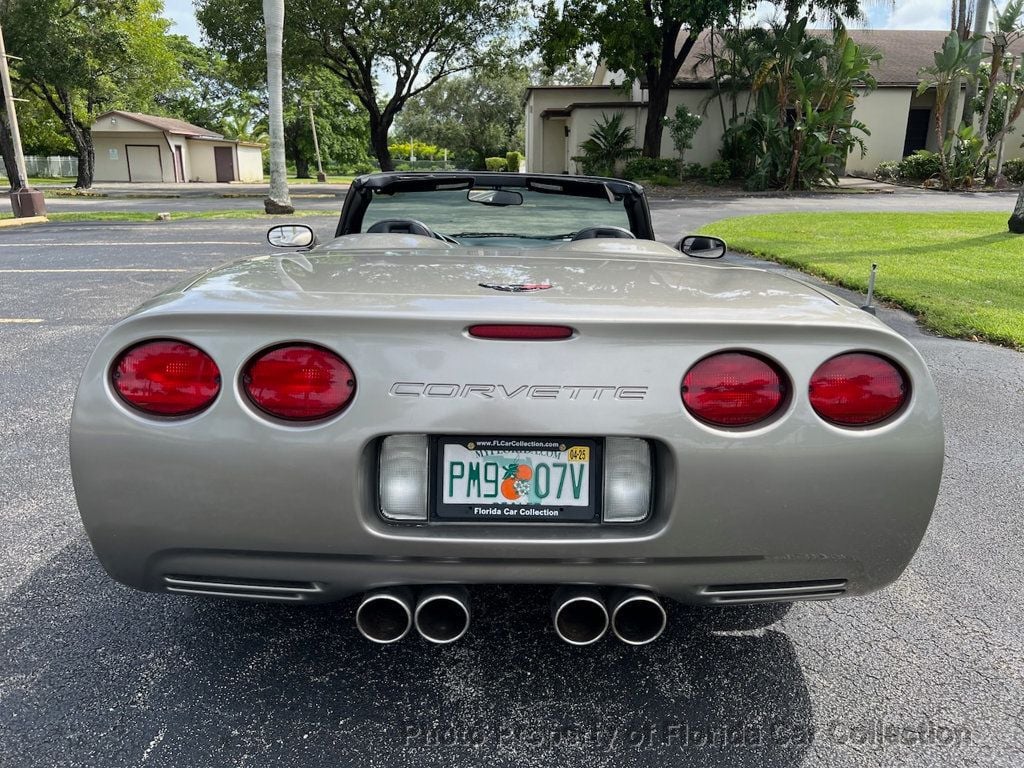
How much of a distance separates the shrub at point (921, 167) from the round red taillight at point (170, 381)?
1114 inches

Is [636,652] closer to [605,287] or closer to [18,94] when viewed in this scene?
[605,287]

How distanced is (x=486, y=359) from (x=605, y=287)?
0.48 meters

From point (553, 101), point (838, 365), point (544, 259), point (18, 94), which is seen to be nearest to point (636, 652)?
point (838, 365)

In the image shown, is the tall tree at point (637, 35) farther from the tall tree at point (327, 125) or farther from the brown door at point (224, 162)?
the brown door at point (224, 162)

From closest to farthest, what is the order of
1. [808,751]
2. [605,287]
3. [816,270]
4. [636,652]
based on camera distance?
[808,751] → [605,287] → [636,652] → [816,270]

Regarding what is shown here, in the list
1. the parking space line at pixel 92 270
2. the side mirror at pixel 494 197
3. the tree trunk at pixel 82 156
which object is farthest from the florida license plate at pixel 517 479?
the tree trunk at pixel 82 156

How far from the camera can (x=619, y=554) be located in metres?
1.78

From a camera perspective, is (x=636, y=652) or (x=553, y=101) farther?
(x=553, y=101)

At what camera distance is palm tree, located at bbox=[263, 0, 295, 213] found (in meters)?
16.8

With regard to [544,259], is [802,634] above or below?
below

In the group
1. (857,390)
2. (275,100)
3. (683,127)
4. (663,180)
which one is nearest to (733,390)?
(857,390)

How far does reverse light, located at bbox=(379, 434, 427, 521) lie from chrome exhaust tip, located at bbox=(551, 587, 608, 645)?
0.39m

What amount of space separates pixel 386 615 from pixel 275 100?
18.0 m

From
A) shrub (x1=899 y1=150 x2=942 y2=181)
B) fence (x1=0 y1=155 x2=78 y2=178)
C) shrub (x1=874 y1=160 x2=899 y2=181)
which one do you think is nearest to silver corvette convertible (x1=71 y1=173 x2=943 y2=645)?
shrub (x1=899 y1=150 x2=942 y2=181)
